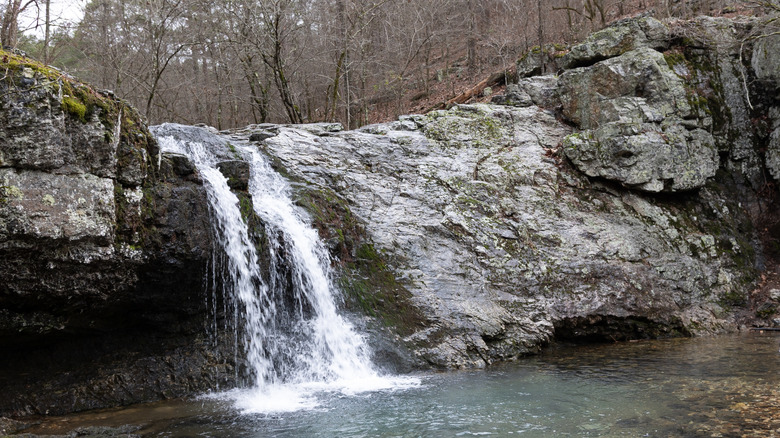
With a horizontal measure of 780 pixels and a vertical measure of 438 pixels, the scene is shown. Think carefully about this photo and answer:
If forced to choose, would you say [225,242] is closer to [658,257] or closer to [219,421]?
Result: [219,421]

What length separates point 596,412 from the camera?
16.2 ft

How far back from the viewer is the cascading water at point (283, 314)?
6629 millimetres

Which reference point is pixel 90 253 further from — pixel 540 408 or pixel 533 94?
pixel 533 94

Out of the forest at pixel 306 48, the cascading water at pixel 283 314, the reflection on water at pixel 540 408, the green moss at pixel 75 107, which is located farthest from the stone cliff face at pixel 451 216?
the forest at pixel 306 48

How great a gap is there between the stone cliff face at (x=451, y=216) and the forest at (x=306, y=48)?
3.55 meters

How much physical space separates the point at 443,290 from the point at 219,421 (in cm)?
411

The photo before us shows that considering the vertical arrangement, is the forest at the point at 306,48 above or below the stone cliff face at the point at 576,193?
above

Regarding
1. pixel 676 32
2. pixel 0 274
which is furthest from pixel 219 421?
pixel 676 32

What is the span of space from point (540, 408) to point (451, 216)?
4736mm

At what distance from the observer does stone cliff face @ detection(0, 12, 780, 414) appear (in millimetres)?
5234

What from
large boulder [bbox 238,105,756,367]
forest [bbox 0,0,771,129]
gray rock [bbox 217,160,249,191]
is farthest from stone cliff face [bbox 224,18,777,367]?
forest [bbox 0,0,771,129]

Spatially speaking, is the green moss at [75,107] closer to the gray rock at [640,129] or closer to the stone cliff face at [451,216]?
the stone cliff face at [451,216]

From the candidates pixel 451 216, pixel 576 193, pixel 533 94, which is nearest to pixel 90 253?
pixel 451 216

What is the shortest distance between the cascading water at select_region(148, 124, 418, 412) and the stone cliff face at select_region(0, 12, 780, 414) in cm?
37
